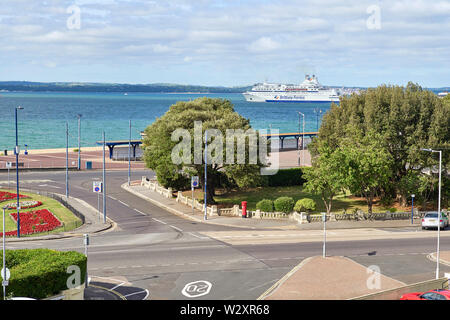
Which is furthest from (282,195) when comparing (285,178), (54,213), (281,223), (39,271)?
(39,271)

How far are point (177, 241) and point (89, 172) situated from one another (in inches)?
1699

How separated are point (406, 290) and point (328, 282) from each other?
4.45 meters

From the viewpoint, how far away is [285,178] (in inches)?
2518

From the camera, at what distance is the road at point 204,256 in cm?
2870

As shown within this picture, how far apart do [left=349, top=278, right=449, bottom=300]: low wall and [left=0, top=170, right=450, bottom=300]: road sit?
2.59 m

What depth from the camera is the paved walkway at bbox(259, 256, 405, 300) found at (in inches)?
1019

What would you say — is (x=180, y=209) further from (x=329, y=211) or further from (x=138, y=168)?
(x=138, y=168)

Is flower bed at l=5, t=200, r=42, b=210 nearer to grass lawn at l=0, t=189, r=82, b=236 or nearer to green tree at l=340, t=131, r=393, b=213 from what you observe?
grass lawn at l=0, t=189, r=82, b=236

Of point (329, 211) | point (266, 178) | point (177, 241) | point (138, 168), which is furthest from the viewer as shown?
point (138, 168)

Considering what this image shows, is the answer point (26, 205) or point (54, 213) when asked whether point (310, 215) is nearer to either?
point (54, 213)

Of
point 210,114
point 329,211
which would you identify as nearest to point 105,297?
point 329,211

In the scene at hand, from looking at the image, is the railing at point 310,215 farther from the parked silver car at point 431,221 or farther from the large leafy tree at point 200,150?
the parked silver car at point 431,221

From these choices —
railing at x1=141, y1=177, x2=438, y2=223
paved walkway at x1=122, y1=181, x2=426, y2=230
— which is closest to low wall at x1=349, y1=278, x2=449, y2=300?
paved walkway at x1=122, y1=181, x2=426, y2=230

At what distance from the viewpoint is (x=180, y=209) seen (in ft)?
175
